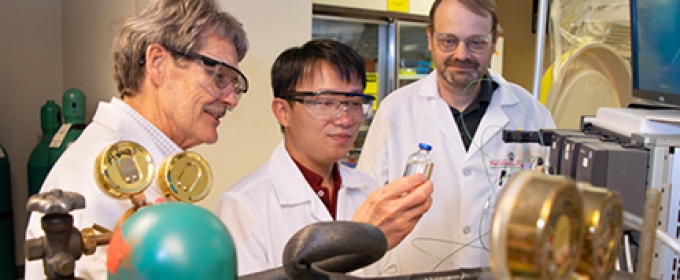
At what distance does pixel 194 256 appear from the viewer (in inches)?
17.7

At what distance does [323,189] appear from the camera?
1430mm

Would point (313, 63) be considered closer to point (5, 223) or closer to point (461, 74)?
point (461, 74)

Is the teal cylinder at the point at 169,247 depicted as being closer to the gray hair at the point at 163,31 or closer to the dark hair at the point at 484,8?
the gray hair at the point at 163,31

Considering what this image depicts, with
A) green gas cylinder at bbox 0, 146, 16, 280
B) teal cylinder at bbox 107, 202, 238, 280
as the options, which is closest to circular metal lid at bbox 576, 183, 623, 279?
teal cylinder at bbox 107, 202, 238, 280

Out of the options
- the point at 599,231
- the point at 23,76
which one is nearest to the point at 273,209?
the point at 599,231

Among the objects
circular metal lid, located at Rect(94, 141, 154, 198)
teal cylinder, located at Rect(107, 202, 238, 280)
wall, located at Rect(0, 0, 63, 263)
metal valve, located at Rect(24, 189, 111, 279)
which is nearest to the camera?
teal cylinder, located at Rect(107, 202, 238, 280)

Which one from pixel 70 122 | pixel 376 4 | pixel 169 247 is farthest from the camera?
pixel 376 4

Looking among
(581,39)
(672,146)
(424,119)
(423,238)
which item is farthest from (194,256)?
(581,39)

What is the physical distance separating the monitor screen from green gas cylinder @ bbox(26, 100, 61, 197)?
10.4 feet

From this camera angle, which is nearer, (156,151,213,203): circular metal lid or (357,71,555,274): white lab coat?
(156,151,213,203): circular metal lid

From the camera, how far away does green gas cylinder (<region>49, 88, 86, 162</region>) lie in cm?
317

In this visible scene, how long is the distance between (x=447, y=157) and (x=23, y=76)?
338 centimetres

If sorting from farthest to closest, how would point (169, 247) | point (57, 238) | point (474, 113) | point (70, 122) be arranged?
point (70, 122) < point (474, 113) < point (57, 238) < point (169, 247)

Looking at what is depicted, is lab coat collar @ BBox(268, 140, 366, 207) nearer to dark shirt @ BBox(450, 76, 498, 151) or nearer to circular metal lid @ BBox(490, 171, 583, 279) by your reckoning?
dark shirt @ BBox(450, 76, 498, 151)
